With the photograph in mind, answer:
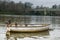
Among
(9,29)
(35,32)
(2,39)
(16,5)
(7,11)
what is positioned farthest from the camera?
(16,5)

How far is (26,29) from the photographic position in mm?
20906

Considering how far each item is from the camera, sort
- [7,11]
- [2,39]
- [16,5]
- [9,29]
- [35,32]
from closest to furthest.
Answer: [2,39] < [9,29] < [35,32] < [7,11] < [16,5]

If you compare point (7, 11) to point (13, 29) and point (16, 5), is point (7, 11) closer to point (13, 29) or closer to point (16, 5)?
point (16, 5)

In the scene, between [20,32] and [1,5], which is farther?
[1,5]

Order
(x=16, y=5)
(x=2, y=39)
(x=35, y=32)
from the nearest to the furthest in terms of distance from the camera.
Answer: (x=2, y=39)
(x=35, y=32)
(x=16, y=5)

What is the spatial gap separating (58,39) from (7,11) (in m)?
62.3

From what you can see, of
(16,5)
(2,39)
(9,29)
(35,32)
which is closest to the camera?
(2,39)

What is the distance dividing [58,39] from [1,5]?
63229 mm

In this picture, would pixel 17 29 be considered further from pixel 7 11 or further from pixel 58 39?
pixel 7 11

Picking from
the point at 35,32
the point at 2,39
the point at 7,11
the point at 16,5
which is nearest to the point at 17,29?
the point at 35,32

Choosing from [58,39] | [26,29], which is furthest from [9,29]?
[58,39]

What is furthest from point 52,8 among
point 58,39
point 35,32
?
point 58,39

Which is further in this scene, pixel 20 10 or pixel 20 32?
pixel 20 10

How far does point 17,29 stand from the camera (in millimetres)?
21016
